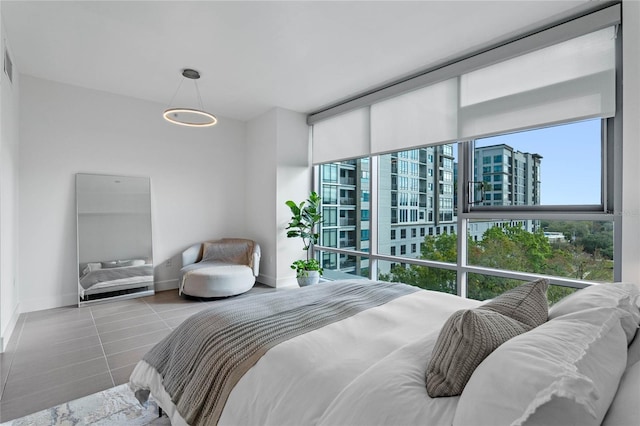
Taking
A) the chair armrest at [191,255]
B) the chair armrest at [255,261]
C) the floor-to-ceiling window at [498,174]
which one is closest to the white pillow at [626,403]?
the floor-to-ceiling window at [498,174]

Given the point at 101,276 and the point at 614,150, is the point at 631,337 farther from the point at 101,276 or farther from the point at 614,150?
the point at 101,276

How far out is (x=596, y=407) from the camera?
1.93 ft

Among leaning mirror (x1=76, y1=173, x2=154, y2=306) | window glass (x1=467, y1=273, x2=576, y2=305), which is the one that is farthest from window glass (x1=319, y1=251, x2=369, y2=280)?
leaning mirror (x1=76, y1=173, x2=154, y2=306)

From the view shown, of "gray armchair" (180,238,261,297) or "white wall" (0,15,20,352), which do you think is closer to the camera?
"white wall" (0,15,20,352)

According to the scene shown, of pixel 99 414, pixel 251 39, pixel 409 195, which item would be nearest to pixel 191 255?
pixel 99 414

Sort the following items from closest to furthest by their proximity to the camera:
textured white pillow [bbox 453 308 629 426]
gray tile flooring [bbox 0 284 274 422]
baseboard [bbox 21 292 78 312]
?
1. textured white pillow [bbox 453 308 629 426]
2. gray tile flooring [bbox 0 284 274 422]
3. baseboard [bbox 21 292 78 312]

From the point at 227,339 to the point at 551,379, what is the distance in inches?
47.3

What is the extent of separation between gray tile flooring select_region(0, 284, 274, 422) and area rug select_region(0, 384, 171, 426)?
0.32ft

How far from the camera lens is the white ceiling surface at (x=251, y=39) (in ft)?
8.25

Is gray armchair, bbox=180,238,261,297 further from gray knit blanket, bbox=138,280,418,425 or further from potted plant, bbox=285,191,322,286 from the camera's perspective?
gray knit blanket, bbox=138,280,418,425

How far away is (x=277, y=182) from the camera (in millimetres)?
4863

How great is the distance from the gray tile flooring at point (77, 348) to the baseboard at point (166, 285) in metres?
0.47

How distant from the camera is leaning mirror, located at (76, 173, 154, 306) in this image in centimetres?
408

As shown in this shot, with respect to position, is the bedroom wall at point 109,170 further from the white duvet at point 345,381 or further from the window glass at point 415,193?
the white duvet at point 345,381
